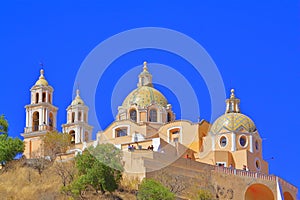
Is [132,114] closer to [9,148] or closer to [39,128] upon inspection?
[39,128]

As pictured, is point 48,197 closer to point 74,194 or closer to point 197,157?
point 74,194

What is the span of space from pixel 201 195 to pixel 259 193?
660 centimetres

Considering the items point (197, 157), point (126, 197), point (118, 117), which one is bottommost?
point (126, 197)

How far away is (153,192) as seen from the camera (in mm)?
43938

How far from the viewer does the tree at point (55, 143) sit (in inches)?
2169

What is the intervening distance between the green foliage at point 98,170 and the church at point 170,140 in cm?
174

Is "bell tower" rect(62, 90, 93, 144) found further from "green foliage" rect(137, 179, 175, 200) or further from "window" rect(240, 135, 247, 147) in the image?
"green foliage" rect(137, 179, 175, 200)

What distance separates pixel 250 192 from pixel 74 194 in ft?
42.9

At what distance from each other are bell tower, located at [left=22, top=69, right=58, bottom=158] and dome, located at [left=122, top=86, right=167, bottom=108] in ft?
17.7

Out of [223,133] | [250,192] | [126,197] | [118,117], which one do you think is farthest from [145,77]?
[126,197]

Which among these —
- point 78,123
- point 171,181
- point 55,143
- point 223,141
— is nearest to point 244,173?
point 223,141

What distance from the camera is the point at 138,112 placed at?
59031 millimetres

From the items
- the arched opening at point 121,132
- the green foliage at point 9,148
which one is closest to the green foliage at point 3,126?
the green foliage at point 9,148

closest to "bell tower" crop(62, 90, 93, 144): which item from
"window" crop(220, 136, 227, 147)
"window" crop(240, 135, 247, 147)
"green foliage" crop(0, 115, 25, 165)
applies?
"green foliage" crop(0, 115, 25, 165)
